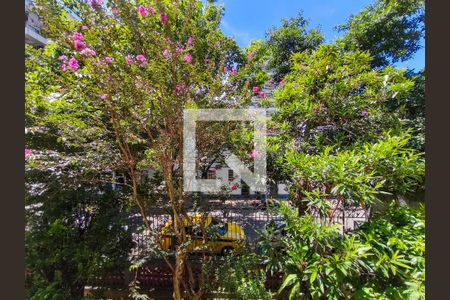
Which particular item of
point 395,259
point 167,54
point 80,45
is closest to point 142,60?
point 167,54

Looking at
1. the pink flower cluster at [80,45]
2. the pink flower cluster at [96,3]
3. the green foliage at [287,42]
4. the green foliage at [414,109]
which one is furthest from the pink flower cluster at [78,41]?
the green foliage at [287,42]

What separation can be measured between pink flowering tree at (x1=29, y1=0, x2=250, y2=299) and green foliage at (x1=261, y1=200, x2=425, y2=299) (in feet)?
4.07

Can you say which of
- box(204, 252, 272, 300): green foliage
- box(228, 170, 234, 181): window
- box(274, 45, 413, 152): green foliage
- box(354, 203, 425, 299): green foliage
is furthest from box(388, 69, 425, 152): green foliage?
box(204, 252, 272, 300): green foliage

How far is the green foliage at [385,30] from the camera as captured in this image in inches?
180

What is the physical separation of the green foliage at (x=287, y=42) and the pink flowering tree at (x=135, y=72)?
348 cm

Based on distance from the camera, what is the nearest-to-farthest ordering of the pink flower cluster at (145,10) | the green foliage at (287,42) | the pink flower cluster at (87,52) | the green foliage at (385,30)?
1. the pink flower cluster at (87,52)
2. the pink flower cluster at (145,10)
3. the green foliage at (385,30)
4. the green foliage at (287,42)

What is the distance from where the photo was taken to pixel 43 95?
2.22 m

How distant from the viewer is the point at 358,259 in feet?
6.09

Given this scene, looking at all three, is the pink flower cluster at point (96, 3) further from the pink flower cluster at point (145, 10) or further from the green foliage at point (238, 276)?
the green foliage at point (238, 276)

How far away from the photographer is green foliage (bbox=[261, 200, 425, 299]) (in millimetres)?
1774

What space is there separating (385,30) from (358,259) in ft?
16.8

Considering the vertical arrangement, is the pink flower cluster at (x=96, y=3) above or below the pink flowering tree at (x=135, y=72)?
above

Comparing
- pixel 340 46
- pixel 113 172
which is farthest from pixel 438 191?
pixel 113 172

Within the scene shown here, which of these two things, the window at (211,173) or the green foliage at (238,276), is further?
the window at (211,173)
